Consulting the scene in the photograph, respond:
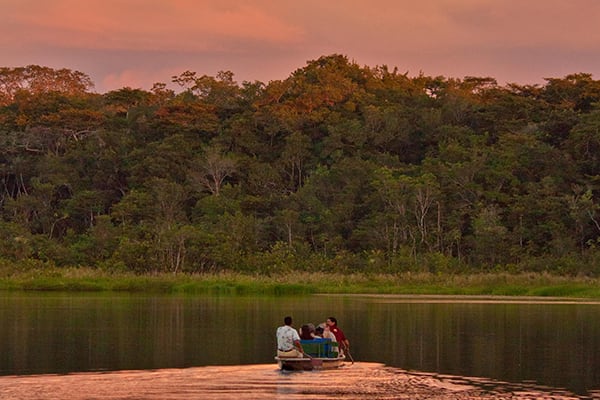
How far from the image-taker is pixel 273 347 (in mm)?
27250

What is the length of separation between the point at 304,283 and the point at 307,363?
33.6 meters

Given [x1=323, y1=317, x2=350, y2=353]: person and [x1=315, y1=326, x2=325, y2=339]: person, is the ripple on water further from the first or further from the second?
[x1=315, y1=326, x2=325, y2=339]: person

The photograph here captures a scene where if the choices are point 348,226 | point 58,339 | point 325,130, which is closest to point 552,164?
point 348,226

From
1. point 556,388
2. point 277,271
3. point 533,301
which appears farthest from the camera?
point 277,271

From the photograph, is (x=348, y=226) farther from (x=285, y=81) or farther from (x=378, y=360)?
(x=378, y=360)

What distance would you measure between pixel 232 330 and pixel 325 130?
48.7m

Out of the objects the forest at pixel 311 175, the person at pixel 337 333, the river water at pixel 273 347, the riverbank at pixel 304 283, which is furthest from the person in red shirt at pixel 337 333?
the forest at pixel 311 175

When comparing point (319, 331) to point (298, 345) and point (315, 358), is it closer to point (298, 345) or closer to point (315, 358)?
point (315, 358)

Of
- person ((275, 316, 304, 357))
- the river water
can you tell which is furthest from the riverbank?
person ((275, 316, 304, 357))

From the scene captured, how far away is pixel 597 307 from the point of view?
43.1 metres

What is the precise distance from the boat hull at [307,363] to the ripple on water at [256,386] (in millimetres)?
183

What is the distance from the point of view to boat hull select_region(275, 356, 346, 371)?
2209 cm

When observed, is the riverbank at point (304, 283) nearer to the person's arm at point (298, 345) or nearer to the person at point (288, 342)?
the person's arm at point (298, 345)

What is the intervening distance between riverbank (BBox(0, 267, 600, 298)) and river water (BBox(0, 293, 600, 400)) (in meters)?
7.45
